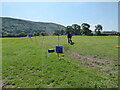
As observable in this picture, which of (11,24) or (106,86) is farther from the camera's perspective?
(11,24)

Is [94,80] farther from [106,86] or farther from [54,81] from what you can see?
[54,81]

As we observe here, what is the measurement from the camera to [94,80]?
10.4 feet

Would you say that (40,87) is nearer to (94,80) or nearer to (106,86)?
(94,80)

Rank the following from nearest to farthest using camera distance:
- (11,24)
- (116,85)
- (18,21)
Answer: (116,85)
(18,21)
(11,24)

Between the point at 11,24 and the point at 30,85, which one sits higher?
the point at 11,24

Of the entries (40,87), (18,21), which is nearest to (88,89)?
(40,87)

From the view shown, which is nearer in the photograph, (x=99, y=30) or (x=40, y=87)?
(x=40, y=87)

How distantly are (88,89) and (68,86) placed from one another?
630 mm

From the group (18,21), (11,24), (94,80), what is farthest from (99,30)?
(11,24)

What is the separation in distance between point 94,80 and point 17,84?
278 cm

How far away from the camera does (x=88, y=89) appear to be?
106 inches

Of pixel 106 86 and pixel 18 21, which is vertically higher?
pixel 18 21

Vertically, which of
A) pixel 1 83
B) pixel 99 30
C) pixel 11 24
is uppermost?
pixel 11 24

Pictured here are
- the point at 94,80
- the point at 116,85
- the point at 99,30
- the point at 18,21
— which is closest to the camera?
the point at 116,85
